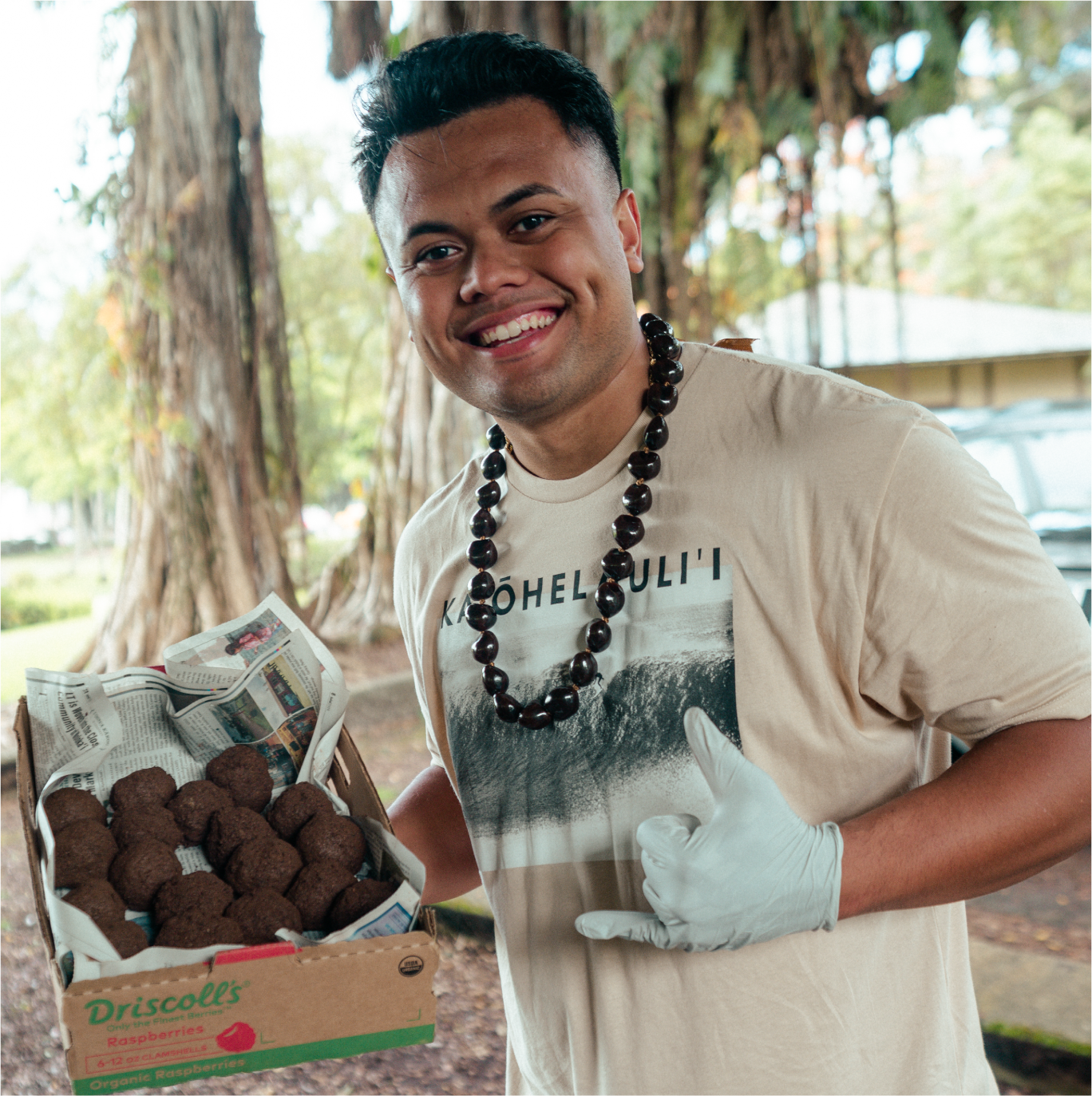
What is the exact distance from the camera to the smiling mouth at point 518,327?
92cm

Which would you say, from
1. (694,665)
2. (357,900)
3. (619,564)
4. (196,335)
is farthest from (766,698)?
(196,335)

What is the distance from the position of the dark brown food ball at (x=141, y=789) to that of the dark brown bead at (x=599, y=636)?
455 mm

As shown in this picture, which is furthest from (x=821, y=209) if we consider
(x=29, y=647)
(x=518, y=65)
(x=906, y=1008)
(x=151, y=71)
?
(x=29, y=647)

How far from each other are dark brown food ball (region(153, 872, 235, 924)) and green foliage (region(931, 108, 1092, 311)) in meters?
14.1

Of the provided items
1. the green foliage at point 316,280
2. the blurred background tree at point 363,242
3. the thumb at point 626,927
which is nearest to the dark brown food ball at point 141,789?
the thumb at point 626,927

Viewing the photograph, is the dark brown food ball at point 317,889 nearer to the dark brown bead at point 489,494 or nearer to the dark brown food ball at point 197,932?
the dark brown food ball at point 197,932

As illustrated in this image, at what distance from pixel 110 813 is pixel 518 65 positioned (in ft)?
2.75

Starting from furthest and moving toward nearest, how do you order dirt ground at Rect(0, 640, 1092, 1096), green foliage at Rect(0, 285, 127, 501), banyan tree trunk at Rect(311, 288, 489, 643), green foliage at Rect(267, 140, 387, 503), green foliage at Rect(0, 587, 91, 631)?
green foliage at Rect(267, 140, 387, 503)
green foliage at Rect(0, 587, 91, 631)
banyan tree trunk at Rect(311, 288, 489, 643)
green foliage at Rect(0, 285, 127, 501)
dirt ground at Rect(0, 640, 1092, 1096)

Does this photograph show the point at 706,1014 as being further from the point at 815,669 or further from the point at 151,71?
the point at 151,71

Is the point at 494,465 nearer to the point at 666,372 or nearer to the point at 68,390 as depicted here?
the point at 666,372

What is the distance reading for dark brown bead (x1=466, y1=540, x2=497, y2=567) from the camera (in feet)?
3.23

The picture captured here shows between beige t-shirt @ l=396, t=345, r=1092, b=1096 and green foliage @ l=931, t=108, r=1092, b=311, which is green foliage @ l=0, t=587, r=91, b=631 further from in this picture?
green foliage @ l=931, t=108, r=1092, b=311

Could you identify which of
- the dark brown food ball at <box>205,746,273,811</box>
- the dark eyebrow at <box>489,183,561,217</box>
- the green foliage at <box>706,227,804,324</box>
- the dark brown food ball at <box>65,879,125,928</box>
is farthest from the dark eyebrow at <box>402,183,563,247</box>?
the green foliage at <box>706,227,804,324</box>

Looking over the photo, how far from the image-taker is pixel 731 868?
763 millimetres
